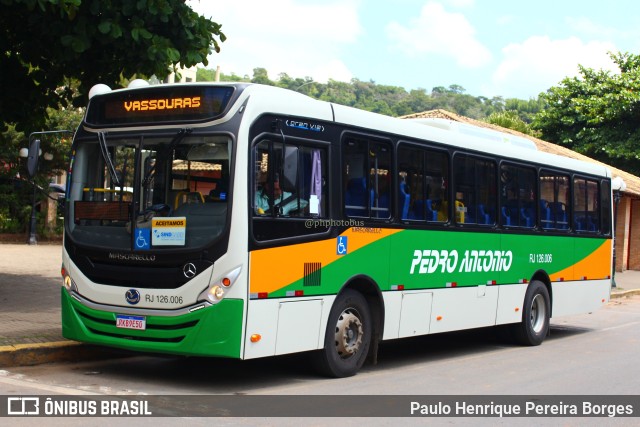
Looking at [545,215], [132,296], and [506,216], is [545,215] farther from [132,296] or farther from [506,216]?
[132,296]

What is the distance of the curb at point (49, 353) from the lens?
938 cm

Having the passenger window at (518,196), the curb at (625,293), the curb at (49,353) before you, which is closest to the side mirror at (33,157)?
the curb at (49,353)

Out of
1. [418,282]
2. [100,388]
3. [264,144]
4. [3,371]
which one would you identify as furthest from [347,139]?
[3,371]

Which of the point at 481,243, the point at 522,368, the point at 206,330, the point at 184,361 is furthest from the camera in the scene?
the point at 481,243

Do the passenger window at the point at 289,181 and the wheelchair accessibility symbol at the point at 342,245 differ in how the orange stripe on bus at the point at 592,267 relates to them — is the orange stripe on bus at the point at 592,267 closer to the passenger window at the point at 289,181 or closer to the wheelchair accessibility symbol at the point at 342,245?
the wheelchair accessibility symbol at the point at 342,245

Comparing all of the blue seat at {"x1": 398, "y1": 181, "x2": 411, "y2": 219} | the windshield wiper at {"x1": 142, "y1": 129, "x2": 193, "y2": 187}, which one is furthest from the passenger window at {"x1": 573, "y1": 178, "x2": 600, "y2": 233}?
the windshield wiper at {"x1": 142, "y1": 129, "x2": 193, "y2": 187}

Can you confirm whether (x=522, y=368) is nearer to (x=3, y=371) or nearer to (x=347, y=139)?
(x=347, y=139)

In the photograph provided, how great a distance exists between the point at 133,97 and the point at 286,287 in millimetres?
2668

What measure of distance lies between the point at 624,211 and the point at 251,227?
3229 centimetres

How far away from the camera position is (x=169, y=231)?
865 centimetres

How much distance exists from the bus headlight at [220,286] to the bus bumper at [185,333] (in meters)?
0.08

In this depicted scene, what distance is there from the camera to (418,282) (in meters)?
11.2

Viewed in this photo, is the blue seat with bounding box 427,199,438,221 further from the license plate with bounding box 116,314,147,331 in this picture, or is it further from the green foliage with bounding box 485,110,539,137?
the green foliage with bounding box 485,110,539,137

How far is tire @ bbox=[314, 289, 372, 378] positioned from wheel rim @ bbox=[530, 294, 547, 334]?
5151mm
